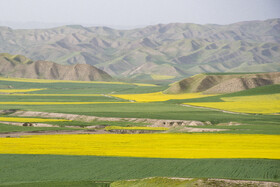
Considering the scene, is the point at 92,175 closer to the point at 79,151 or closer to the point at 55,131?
the point at 79,151

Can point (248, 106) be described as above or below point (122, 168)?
below

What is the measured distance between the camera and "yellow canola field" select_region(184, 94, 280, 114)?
301 ft

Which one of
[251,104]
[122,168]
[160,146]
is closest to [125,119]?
[251,104]

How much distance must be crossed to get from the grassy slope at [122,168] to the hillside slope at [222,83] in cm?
10914

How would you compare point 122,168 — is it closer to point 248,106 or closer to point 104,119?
point 104,119

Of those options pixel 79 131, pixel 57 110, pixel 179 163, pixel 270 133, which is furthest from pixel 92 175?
pixel 57 110

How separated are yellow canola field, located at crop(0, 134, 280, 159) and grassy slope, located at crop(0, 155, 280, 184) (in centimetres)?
262

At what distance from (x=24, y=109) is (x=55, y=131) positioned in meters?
29.3

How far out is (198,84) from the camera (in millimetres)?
159125

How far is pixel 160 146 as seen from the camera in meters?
47.3

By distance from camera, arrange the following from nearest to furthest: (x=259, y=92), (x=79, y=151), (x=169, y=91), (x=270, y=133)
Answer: (x=79, y=151)
(x=270, y=133)
(x=259, y=92)
(x=169, y=91)

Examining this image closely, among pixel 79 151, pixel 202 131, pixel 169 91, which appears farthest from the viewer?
pixel 169 91

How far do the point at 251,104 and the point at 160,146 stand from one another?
185ft

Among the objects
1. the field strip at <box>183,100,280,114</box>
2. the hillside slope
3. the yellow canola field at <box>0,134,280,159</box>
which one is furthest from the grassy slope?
the hillside slope
